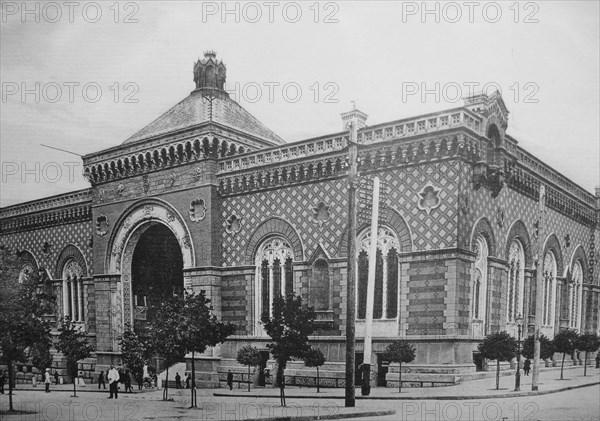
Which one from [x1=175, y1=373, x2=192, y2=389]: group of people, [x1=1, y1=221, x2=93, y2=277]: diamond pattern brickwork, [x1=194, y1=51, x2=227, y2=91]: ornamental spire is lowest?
[x1=175, y1=373, x2=192, y2=389]: group of people

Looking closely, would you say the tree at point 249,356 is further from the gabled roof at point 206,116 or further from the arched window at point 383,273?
the gabled roof at point 206,116

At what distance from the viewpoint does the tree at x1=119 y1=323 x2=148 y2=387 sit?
23.9 m

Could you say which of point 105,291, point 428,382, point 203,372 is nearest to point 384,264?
point 428,382

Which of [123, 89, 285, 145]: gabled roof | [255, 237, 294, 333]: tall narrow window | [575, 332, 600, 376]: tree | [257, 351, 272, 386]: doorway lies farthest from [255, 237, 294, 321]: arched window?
[575, 332, 600, 376]: tree

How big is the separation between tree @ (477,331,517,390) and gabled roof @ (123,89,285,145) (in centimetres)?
1170

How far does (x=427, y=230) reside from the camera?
771 inches

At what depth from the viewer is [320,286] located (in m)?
21.5

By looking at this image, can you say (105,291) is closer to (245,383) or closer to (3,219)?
(3,219)

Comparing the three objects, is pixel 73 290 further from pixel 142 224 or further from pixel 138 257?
pixel 142 224

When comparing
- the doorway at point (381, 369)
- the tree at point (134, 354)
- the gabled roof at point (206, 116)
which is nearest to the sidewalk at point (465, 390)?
the doorway at point (381, 369)

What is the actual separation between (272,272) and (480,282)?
7043mm

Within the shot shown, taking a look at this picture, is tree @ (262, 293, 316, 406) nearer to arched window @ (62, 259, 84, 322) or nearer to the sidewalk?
the sidewalk

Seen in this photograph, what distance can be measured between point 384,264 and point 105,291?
1266cm

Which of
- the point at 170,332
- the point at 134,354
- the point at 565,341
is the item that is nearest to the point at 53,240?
the point at 134,354
